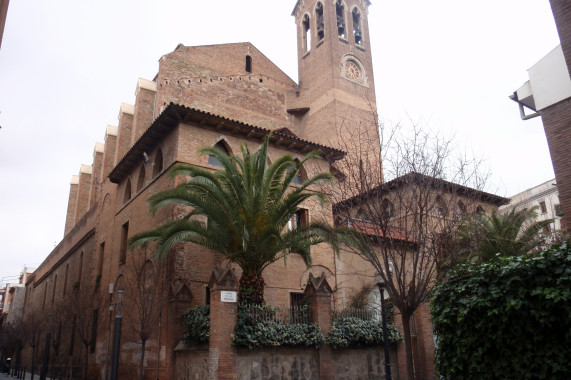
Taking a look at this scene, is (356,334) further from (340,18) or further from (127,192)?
(340,18)

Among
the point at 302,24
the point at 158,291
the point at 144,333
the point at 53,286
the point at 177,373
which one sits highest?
the point at 302,24

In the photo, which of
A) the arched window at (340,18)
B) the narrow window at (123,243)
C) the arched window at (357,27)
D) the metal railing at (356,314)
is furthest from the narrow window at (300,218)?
the arched window at (357,27)

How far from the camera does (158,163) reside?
17609 mm

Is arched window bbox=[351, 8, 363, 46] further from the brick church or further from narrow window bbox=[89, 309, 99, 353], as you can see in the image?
narrow window bbox=[89, 309, 99, 353]

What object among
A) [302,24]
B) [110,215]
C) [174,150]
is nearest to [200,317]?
[174,150]

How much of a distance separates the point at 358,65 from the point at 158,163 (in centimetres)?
1675

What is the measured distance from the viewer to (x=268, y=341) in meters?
12.1

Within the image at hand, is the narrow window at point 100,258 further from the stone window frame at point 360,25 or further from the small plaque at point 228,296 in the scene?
the stone window frame at point 360,25

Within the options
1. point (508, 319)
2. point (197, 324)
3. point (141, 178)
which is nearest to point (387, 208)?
point (508, 319)

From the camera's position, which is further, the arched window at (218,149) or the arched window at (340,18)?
the arched window at (340,18)

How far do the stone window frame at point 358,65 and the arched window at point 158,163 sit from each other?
1441cm

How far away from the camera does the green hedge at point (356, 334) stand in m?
13.4

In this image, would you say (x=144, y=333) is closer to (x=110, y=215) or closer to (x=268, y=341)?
(x=268, y=341)

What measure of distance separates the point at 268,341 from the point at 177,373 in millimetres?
2971
